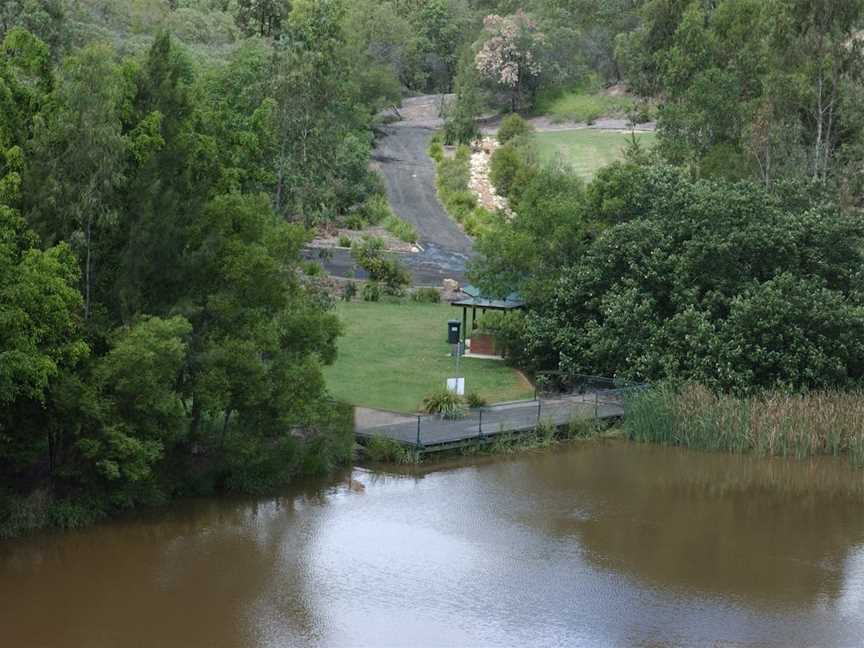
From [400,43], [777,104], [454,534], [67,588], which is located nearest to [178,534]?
[67,588]

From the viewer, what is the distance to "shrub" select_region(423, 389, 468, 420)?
36.4m

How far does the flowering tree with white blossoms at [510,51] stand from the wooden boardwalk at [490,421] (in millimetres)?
54843

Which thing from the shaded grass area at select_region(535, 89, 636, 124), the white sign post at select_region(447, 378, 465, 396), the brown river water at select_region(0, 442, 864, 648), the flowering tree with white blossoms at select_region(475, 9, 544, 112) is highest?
the flowering tree with white blossoms at select_region(475, 9, 544, 112)

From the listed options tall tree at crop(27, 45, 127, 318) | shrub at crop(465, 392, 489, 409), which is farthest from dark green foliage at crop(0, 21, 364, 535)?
shrub at crop(465, 392, 489, 409)

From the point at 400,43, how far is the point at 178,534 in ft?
262

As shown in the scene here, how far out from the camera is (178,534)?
91.1ft

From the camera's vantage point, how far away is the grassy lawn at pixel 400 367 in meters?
38.6

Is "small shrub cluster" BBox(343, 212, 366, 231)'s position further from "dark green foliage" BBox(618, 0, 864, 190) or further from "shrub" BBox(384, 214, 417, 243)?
"dark green foliage" BBox(618, 0, 864, 190)

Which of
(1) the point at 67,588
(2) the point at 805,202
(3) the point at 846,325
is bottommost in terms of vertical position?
→ (1) the point at 67,588

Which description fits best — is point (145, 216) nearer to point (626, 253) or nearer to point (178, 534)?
point (178, 534)

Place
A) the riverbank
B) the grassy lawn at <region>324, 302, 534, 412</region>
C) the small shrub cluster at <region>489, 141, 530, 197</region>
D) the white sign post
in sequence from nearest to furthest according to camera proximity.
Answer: the riverbank, the white sign post, the grassy lawn at <region>324, 302, 534, 412</region>, the small shrub cluster at <region>489, 141, 530, 197</region>

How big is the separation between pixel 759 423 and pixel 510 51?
59.5 metres

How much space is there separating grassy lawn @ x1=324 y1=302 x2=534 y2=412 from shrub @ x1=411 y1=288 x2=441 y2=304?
385 cm

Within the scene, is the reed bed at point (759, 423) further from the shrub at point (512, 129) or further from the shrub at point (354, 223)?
the shrub at point (512, 129)
